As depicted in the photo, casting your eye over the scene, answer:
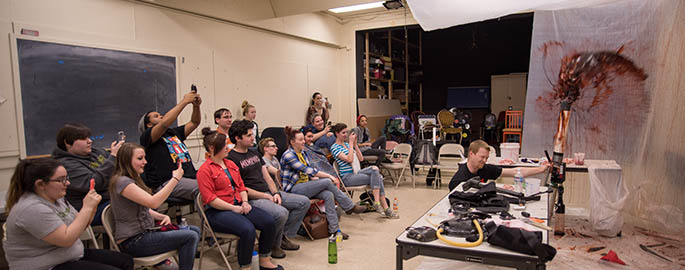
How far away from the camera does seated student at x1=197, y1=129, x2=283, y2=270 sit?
9.82 feet

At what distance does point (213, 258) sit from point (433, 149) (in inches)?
170

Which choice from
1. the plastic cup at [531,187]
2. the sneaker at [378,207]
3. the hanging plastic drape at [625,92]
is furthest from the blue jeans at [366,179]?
the plastic cup at [531,187]

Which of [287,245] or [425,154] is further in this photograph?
[425,154]

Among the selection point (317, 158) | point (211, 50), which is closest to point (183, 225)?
point (317, 158)

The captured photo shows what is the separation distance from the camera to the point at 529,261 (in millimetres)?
1867

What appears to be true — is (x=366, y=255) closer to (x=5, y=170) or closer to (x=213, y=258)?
(x=213, y=258)

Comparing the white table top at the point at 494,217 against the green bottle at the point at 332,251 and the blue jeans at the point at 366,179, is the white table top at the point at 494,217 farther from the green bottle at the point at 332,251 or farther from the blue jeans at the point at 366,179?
the blue jeans at the point at 366,179

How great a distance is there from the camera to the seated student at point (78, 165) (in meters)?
2.89

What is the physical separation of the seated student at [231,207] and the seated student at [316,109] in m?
4.54

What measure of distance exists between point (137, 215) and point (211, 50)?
3700mm

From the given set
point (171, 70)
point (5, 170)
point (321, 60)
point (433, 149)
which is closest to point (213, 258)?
point (5, 170)

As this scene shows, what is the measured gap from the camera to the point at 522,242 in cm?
191

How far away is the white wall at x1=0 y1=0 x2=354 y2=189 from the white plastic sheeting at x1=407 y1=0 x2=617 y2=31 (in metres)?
3.31

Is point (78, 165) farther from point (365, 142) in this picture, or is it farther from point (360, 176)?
point (365, 142)
